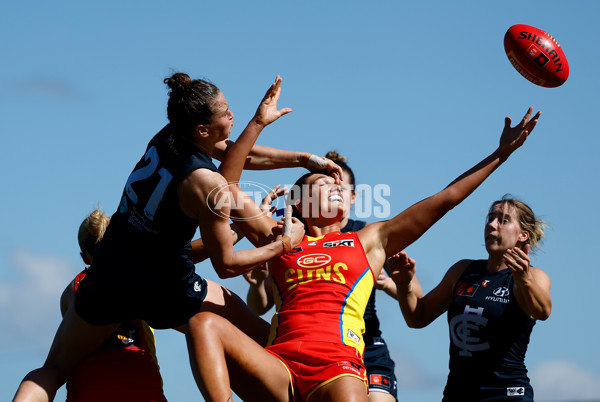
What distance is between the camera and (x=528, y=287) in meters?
6.66

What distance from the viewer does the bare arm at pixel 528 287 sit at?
21.7ft

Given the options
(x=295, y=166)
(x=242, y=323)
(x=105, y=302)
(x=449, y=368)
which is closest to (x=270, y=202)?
(x=295, y=166)

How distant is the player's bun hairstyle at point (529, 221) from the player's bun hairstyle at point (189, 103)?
320 centimetres

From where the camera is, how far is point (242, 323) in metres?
6.36

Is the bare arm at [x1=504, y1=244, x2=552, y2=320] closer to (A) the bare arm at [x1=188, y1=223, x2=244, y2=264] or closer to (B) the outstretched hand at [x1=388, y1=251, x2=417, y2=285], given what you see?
(B) the outstretched hand at [x1=388, y1=251, x2=417, y2=285]

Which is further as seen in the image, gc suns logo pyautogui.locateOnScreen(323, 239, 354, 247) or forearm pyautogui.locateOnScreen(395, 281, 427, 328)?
forearm pyautogui.locateOnScreen(395, 281, 427, 328)

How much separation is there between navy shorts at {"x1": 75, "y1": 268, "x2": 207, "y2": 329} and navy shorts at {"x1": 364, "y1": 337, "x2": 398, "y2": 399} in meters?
2.77

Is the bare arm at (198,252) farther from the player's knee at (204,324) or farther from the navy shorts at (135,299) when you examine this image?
the player's knee at (204,324)

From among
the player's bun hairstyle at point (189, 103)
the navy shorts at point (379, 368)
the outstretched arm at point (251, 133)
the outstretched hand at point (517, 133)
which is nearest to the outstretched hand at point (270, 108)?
the outstretched arm at point (251, 133)

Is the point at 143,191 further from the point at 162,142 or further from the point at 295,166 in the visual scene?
the point at 295,166

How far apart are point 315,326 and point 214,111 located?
5.73 feet

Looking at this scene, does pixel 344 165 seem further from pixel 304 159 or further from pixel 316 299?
pixel 316 299

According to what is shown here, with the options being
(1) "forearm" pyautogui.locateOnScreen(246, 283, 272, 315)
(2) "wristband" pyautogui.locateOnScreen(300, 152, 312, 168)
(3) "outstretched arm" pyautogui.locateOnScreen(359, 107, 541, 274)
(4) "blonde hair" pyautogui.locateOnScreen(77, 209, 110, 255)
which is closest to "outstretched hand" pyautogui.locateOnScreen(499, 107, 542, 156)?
(3) "outstretched arm" pyautogui.locateOnScreen(359, 107, 541, 274)

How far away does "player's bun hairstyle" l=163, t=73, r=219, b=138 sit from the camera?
18.5 feet
